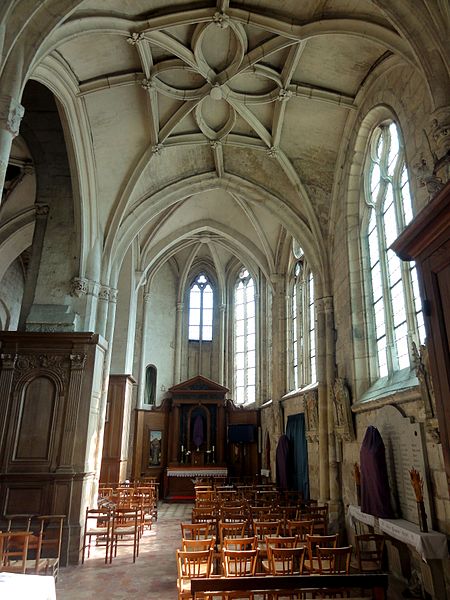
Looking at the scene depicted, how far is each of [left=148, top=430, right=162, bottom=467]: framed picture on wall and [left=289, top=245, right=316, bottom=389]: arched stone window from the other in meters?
6.73

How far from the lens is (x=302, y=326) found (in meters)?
14.9

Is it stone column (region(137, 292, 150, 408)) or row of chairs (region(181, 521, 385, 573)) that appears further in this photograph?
stone column (region(137, 292, 150, 408))

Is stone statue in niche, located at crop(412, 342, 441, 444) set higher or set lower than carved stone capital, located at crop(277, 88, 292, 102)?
lower

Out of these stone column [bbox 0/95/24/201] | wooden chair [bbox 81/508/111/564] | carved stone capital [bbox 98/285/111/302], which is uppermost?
carved stone capital [bbox 98/285/111/302]

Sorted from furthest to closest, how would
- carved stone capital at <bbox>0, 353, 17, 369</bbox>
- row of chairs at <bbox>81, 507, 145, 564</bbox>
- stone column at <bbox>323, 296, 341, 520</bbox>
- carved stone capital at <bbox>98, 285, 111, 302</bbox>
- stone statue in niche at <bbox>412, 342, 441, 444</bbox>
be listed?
1. carved stone capital at <bbox>98, 285, 111, 302</bbox>
2. stone column at <bbox>323, 296, 341, 520</bbox>
3. carved stone capital at <bbox>0, 353, 17, 369</bbox>
4. row of chairs at <bbox>81, 507, 145, 564</bbox>
5. stone statue in niche at <bbox>412, 342, 441, 444</bbox>

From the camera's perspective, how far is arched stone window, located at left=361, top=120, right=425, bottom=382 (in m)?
8.16

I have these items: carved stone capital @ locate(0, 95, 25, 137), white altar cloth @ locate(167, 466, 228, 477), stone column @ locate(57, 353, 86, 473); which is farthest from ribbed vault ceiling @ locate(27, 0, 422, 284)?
white altar cloth @ locate(167, 466, 228, 477)

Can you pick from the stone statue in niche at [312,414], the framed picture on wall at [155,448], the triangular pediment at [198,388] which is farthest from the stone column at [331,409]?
the framed picture on wall at [155,448]

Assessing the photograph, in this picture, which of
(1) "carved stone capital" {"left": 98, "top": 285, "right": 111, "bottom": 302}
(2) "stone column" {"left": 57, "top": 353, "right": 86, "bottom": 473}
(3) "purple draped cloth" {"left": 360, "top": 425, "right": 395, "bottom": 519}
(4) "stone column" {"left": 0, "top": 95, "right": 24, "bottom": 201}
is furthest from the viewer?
(1) "carved stone capital" {"left": 98, "top": 285, "right": 111, "bottom": 302}

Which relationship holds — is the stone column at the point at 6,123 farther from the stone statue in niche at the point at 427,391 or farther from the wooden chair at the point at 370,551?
→ the wooden chair at the point at 370,551

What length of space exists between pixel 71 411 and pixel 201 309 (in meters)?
14.4

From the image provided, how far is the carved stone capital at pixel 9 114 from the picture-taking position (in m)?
5.28

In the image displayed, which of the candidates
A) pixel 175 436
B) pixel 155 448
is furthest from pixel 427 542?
pixel 155 448

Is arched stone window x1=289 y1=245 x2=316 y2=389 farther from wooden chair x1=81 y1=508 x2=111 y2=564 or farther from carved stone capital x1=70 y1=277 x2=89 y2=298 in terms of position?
wooden chair x1=81 y1=508 x2=111 y2=564
